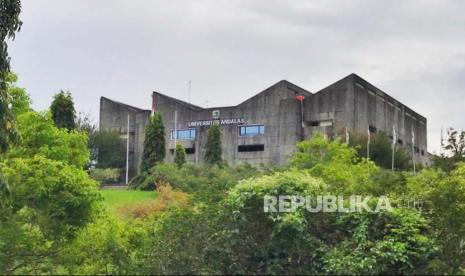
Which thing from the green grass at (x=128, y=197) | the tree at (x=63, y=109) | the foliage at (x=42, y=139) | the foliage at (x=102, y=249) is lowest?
the green grass at (x=128, y=197)

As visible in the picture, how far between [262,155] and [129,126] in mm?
14846

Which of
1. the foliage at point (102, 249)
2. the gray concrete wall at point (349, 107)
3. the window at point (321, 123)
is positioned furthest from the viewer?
the window at point (321, 123)

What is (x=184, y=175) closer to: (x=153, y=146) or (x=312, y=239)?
(x=153, y=146)

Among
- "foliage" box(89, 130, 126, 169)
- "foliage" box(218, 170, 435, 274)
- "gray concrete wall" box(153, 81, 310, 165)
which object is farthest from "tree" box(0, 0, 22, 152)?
"foliage" box(89, 130, 126, 169)

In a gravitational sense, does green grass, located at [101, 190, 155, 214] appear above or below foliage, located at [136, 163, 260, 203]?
below

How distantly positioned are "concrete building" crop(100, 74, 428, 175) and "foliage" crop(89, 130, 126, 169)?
258cm

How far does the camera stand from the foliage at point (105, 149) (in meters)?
61.1

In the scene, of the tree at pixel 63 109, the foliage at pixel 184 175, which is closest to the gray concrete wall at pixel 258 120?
the foliage at pixel 184 175

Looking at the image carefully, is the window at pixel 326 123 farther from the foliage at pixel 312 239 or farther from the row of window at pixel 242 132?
the foliage at pixel 312 239

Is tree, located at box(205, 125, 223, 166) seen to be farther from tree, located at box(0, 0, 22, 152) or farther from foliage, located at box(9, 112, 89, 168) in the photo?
tree, located at box(0, 0, 22, 152)

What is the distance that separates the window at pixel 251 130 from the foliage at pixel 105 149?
40.1 ft

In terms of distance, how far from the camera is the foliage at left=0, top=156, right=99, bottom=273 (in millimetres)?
11094

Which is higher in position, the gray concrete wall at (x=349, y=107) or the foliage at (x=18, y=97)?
the gray concrete wall at (x=349, y=107)

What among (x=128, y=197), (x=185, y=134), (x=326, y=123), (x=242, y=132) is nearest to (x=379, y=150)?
(x=326, y=123)
